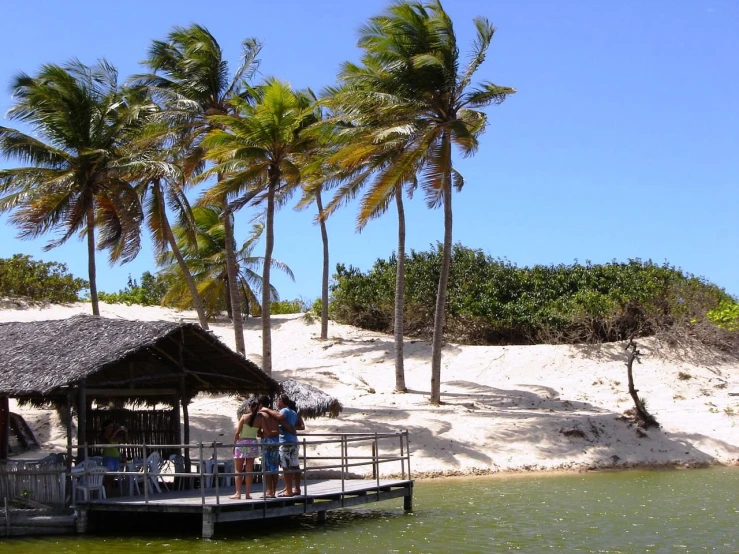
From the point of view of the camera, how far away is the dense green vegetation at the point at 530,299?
34.2 meters

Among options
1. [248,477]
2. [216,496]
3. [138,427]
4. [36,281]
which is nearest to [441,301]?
[138,427]

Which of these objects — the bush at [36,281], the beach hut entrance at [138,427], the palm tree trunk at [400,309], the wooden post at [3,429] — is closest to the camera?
the wooden post at [3,429]

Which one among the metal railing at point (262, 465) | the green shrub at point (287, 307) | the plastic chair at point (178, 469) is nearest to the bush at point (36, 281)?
the green shrub at point (287, 307)

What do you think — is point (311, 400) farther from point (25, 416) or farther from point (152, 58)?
point (152, 58)

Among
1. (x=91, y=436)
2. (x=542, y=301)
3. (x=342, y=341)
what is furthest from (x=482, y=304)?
(x=91, y=436)

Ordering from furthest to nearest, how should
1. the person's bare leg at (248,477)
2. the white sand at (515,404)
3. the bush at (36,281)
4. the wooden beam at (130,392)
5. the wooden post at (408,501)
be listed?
the bush at (36,281), the white sand at (515,404), the wooden post at (408,501), the wooden beam at (130,392), the person's bare leg at (248,477)

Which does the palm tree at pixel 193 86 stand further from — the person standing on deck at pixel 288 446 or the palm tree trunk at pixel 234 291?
the person standing on deck at pixel 288 446

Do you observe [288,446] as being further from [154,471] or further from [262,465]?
[154,471]

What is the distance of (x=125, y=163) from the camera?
89.4ft

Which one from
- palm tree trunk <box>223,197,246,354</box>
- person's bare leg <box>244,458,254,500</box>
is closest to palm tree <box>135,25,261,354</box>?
palm tree trunk <box>223,197,246,354</box>

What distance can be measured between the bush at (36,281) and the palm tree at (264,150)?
15.7 metres

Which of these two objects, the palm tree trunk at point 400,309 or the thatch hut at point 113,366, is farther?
the palm tree trunk at point 400,309

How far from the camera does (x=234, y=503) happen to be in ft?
47.6

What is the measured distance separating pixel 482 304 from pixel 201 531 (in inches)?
889
